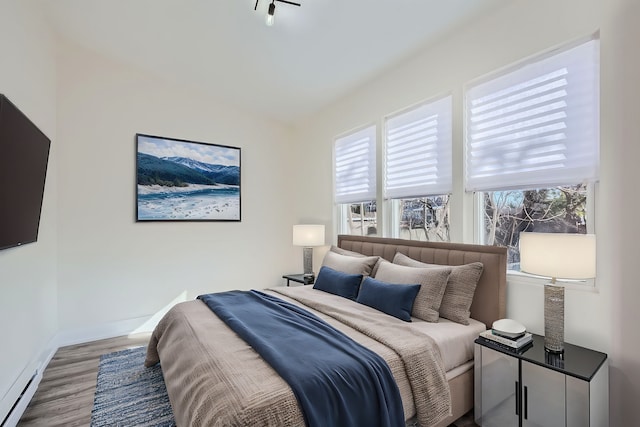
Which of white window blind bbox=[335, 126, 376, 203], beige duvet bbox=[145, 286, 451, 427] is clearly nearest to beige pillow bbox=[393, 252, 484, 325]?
beige duvet bbox=[145, 286, 451, 427]

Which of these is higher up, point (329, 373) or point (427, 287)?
point (427, 287)

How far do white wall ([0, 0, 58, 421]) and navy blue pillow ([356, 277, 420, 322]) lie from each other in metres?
2.55

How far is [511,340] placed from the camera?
6.38ft

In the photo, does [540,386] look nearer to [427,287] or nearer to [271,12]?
[427,287]

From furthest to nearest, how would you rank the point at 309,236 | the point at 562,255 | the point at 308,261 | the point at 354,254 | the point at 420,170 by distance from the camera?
the point at 308,261 → the point at 309,236 → the point at 354,254 → the point at 420,170 → the point at 562,255

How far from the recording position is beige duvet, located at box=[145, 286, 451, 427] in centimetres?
132

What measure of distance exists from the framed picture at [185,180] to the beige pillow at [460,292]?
309 centimetres

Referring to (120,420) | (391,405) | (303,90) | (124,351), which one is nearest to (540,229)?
(391,405)

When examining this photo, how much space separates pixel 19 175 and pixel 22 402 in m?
1.64

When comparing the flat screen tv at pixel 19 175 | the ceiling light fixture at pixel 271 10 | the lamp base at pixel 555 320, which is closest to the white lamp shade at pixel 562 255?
the lamp base at pixel 555 320

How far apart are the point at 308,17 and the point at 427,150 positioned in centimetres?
159

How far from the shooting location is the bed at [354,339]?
1.36 m

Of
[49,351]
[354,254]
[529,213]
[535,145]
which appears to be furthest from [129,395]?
[535,145]

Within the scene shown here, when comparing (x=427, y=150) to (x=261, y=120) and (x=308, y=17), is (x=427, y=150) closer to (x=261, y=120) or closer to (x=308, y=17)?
(x=308, y=17)
